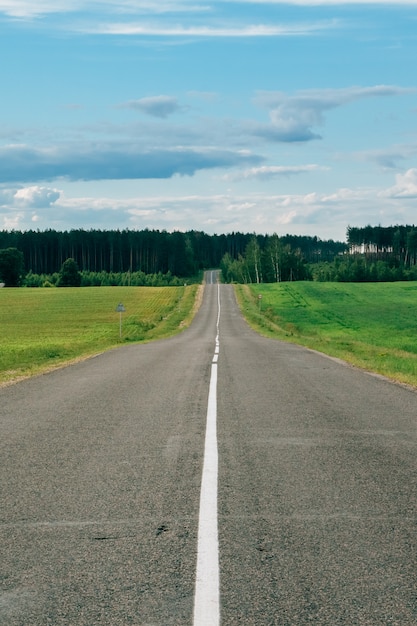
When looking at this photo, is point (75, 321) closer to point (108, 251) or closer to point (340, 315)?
point (340, 315)

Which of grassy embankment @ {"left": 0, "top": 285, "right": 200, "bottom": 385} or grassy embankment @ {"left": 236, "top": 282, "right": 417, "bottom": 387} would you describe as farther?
grassy embankment @ {"left": 236, "top": 282, "right": 417, "bottom": 387}

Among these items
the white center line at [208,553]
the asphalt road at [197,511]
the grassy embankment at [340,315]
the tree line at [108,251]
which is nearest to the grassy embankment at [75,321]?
the asphalt road at [197,511]

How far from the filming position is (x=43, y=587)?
4.18 m

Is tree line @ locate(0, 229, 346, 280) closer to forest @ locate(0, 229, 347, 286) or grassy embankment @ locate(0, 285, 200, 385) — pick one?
forest @ locate(0, 229, 347, 286)

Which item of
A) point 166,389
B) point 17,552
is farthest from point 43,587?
point 166,389

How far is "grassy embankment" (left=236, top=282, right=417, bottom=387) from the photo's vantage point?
42094 mm

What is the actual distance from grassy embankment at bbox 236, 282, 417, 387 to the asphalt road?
12151 mm

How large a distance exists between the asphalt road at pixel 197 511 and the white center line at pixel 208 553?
56 mm

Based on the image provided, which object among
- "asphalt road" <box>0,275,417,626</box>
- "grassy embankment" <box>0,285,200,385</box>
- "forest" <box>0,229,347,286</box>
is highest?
"forest" <box>0,229,347,286</box>

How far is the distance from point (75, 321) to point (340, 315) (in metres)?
27.4

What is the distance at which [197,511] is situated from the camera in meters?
5.77

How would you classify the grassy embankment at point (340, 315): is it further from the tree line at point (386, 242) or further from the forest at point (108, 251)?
the forest at point (108, 251)

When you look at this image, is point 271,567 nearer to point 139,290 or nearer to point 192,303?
point 192,303

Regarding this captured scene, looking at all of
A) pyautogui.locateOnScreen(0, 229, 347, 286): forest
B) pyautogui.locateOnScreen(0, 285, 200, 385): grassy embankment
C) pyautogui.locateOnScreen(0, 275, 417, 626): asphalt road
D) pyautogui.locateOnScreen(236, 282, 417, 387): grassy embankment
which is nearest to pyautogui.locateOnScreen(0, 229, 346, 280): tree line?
pyautogui.locateOnScreen(0, 229, 347, 286): forest
